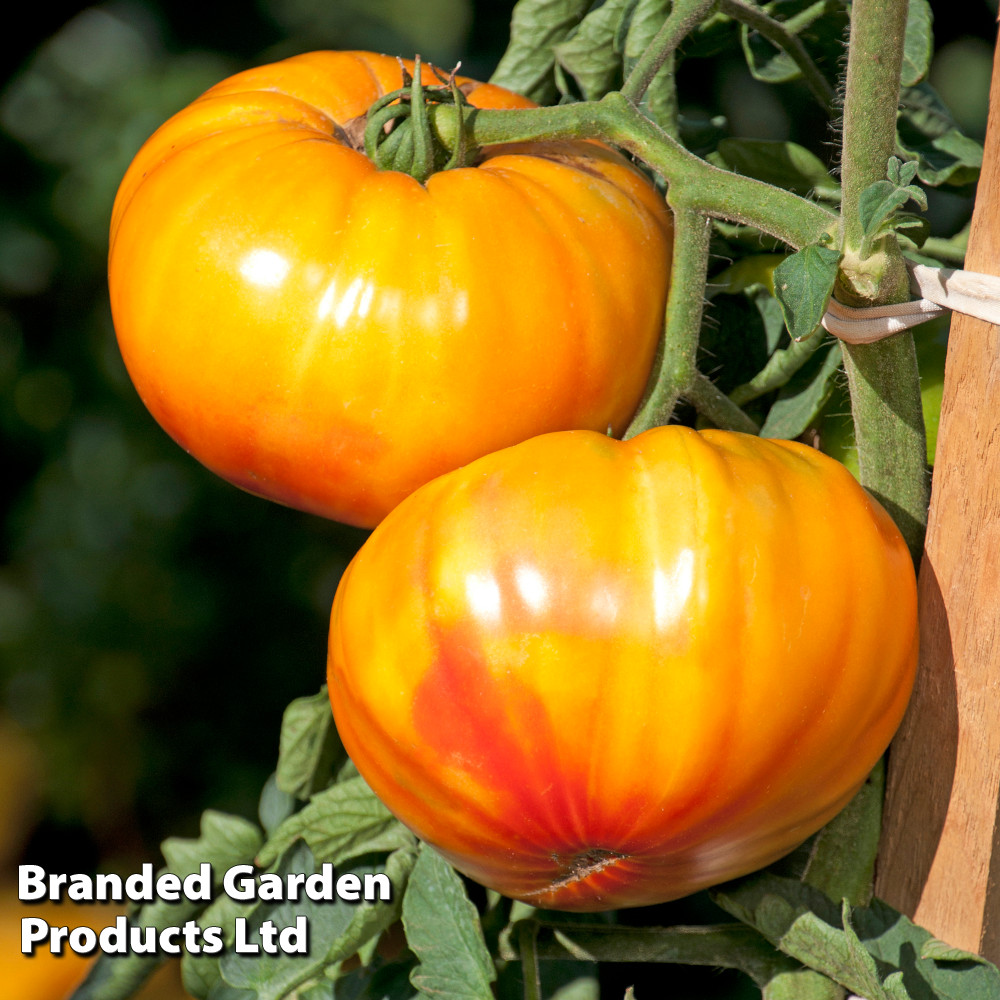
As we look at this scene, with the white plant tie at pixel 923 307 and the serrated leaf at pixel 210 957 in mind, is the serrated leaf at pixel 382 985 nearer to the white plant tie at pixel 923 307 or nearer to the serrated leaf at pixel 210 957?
the serrated leaf at pixel 210 957

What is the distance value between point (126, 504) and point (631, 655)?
526mm

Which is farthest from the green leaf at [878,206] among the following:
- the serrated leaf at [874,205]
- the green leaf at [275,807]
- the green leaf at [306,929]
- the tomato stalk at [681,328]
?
the green leaf at [275,807]

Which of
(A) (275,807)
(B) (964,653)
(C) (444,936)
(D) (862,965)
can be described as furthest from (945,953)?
(A) (275,807)

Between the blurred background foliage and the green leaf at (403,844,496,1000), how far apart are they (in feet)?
1.11

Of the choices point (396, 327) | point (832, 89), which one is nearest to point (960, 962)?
point (396, 327)

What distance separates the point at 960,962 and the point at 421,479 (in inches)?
14.8

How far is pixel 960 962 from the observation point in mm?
555

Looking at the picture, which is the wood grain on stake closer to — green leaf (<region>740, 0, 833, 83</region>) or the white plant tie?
the white plant tie

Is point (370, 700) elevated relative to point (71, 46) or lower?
lower

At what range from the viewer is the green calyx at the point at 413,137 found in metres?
0.60

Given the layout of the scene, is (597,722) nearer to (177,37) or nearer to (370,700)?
(370,700)

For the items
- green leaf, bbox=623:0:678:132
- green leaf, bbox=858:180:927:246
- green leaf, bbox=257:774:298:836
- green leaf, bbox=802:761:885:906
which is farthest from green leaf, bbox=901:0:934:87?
green leaf, bbox=257:774:298:836

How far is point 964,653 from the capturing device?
1.88 feet

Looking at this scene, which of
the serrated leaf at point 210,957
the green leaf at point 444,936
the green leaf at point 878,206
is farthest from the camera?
the serrated leaf at point 210,957
